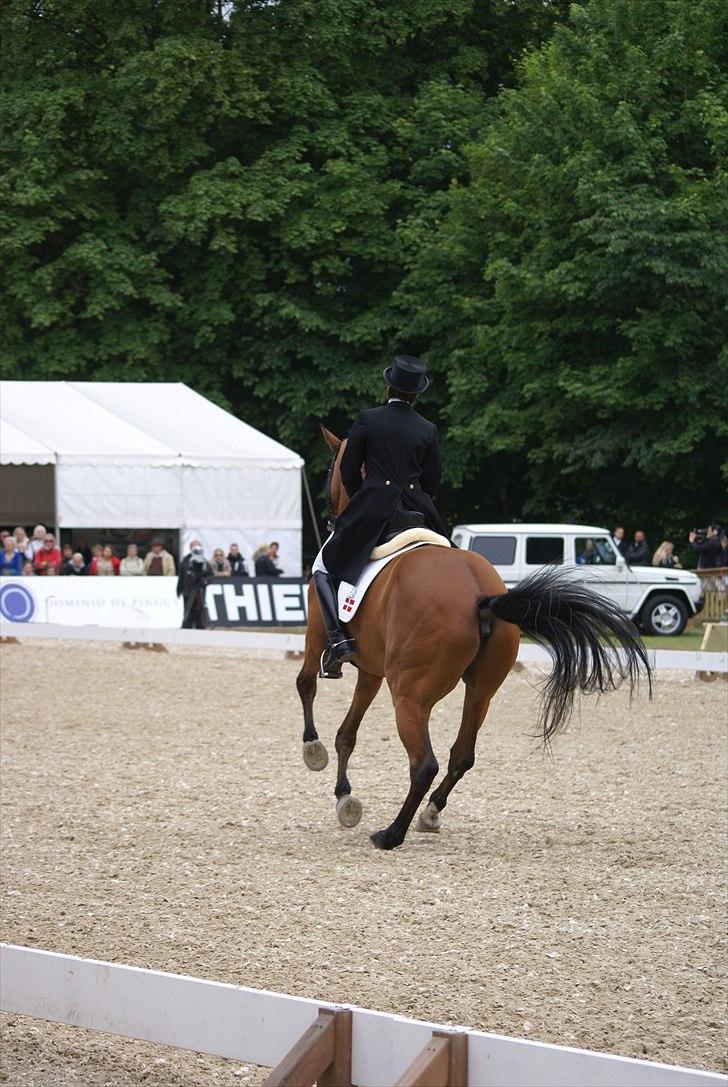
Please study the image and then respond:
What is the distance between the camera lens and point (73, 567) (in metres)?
23.1

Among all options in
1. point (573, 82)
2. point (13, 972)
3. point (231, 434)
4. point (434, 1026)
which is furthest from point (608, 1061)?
point (573, 82)

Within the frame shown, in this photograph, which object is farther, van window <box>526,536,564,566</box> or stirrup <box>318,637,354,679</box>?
van window <box>526,536,564,566</box>

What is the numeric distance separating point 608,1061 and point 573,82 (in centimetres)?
2744

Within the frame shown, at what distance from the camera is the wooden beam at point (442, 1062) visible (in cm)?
394

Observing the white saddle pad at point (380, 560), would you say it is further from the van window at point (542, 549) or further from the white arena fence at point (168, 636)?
the van window at point (542, 549)

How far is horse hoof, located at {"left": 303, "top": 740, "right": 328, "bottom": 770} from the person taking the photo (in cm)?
859

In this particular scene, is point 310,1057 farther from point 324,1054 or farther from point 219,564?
point 219,564

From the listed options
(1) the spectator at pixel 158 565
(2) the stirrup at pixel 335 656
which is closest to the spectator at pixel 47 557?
(1) the spectator at pixel 158 565

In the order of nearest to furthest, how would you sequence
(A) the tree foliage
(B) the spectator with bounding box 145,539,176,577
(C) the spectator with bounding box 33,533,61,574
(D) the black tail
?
1. (D) the black tail
2. (C) the spectator with bounding box 33,533,61,574
3. (B) the spectator with bounding box 145,539,176,577
4. (A) the tree foliage

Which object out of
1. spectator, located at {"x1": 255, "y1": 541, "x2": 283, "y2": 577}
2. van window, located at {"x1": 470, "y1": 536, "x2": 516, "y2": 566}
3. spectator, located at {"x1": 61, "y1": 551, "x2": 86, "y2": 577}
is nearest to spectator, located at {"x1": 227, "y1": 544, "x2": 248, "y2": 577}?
spectator, located at {"x1": 255, "y1": 541, "x2": 283, "y2": 577}

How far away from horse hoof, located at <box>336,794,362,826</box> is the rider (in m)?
0.81

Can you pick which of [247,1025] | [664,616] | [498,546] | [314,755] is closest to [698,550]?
[664,616]

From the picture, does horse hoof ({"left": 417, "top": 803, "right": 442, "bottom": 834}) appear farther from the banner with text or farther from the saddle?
the banner with text

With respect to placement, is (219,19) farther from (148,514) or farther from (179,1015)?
(179,1015)
